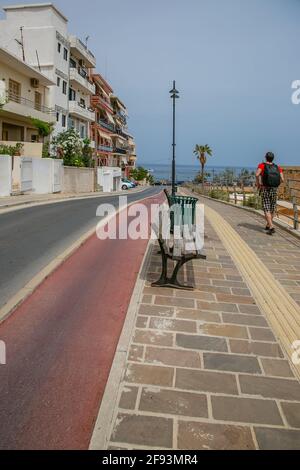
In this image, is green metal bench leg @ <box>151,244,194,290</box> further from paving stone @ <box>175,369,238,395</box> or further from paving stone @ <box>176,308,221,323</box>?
paving stone @ <box>175,369,238,395</box>

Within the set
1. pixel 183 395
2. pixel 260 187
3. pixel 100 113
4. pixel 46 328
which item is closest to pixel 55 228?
pixel 260 187

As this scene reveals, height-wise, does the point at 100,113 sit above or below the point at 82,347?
above

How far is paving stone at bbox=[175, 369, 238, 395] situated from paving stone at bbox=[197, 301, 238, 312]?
139cm

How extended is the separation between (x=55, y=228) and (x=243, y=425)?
8214mm

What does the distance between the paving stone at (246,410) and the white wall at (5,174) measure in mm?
17764

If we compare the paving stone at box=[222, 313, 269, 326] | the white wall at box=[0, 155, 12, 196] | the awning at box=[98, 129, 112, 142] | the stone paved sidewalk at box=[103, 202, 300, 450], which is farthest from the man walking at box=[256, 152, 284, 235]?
the awning at box=[98, 129, 112, 142]

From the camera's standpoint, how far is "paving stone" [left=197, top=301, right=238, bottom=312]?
446 cm

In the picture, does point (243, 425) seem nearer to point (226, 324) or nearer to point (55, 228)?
point (226, 324)

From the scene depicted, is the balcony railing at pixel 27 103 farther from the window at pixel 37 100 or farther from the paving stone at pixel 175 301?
the paving stone at pixel 175 301

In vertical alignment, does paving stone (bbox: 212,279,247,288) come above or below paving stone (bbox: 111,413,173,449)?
above

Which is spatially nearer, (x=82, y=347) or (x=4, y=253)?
(x=82, y=347)

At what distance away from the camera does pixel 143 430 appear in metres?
2.45

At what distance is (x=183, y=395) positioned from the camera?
282cm

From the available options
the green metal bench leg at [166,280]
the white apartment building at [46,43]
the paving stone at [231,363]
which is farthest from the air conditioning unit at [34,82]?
the paving stone at [231,363]
